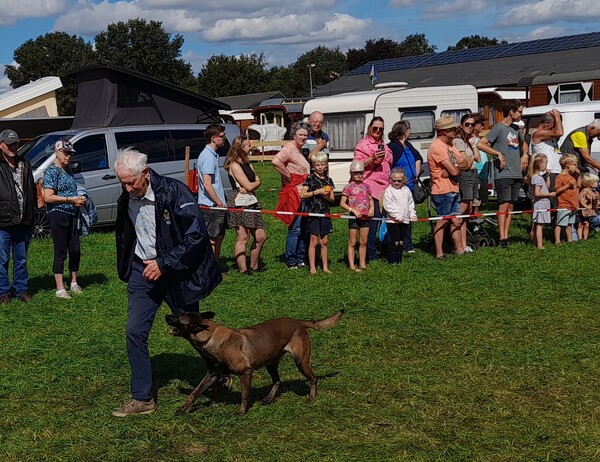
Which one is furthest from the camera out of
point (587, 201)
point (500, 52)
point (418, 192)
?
point (500, 52)

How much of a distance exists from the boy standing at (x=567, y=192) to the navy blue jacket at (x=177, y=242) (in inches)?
320

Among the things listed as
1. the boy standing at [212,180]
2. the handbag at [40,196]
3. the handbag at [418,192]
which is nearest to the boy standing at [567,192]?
the handbag at [418,192]

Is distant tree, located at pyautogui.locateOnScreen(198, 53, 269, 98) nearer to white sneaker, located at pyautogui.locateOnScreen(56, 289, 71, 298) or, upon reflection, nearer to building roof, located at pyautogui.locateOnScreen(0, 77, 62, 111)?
building roof, located at pyautogui.locateOnScreen(0, 77, 62, 111)

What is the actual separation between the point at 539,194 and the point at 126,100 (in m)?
10.2

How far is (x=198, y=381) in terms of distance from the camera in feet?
20.3

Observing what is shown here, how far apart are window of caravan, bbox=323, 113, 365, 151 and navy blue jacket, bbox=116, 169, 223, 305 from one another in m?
14.3

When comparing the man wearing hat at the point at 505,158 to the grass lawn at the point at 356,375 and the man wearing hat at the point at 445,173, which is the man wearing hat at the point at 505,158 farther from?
the grass lawn at the point at 356,375

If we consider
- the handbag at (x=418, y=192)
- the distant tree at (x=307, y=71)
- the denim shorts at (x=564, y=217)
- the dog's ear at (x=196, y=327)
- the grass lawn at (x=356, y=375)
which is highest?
the distant tree at (x=307, y=71)

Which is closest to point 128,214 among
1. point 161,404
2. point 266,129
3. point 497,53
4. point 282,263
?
point 161,404

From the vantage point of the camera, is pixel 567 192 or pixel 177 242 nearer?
pixel 177 242

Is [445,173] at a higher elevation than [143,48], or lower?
lower

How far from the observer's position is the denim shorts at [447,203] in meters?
11.0

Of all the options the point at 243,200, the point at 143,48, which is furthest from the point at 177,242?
the point at 143,48

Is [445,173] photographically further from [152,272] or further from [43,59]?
[43,59]
